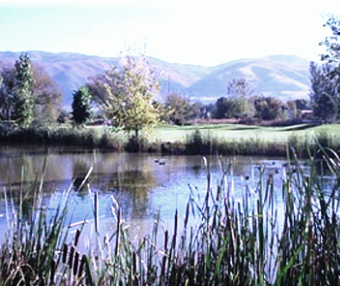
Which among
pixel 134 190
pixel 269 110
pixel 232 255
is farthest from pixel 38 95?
pixel 232 255

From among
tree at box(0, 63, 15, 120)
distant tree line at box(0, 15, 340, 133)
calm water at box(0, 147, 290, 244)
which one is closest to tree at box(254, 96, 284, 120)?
distant tree line at box(0, 15, 340, 133)

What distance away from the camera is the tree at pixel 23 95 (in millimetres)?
23703

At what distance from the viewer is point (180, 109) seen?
3266 centimetres

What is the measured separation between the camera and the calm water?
8773mm

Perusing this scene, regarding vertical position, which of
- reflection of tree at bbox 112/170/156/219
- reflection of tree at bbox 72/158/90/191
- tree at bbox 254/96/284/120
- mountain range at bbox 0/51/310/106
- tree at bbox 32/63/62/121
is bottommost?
reflection of tree at bbox 112/170/156/219

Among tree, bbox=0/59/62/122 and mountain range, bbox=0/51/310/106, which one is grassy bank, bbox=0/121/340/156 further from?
mountain range, bbox=0/51/310/106

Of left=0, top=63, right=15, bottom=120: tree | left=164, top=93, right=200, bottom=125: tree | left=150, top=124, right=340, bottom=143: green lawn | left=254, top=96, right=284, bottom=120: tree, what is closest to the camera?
left=150, top=124, right=340, bottom=143: green lawn

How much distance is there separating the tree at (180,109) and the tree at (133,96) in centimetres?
1117

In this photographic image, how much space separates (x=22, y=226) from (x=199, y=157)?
14558mm

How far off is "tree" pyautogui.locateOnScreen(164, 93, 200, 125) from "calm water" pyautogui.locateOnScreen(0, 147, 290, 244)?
12834 millimetres

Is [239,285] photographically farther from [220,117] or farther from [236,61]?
[236,61]

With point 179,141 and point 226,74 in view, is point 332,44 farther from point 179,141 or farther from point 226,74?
point 226,74

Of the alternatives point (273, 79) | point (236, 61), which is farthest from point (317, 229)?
point (236, 61)

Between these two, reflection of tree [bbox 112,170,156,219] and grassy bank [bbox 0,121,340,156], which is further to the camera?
grassy bank [bbox 0,121,340,156]
